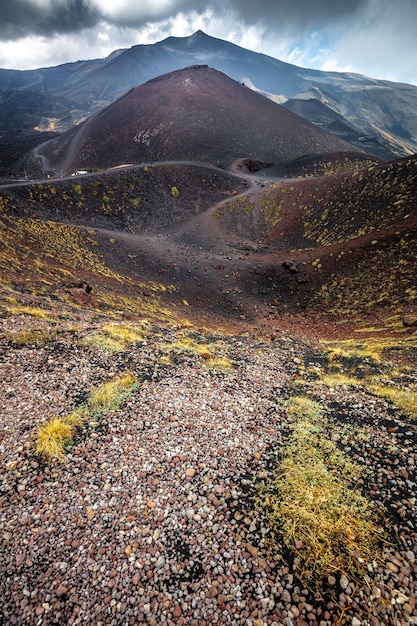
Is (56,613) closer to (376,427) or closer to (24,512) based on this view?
(24,512)

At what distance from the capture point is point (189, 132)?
80.2 metres

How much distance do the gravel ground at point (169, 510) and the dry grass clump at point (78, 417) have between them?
0.27 metres

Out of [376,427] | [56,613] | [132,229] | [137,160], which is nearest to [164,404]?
[56,613]

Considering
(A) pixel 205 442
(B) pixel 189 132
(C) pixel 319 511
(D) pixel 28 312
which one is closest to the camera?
(C) pixel 319 511

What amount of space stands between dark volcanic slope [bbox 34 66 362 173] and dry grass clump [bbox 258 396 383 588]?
257 ft

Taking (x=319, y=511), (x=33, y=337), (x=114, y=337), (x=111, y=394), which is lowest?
(x=111, y=394)

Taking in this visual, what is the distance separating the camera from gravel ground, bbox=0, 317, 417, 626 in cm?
477

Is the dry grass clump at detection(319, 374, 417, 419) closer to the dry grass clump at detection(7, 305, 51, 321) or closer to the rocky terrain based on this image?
the rocky terrain

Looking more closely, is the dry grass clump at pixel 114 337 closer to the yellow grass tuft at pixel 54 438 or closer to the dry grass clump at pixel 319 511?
the yellow grass tuft at pixel 54 438

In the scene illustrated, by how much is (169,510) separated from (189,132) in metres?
92.7

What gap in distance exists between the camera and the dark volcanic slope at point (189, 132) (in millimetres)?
77500

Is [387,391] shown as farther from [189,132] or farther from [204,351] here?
[189,132]

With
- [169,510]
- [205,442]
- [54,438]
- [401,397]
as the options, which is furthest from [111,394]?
[401,397]

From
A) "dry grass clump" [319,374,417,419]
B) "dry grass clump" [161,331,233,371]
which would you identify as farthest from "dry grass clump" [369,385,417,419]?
"dry grass clump" [161,331,233,371]
